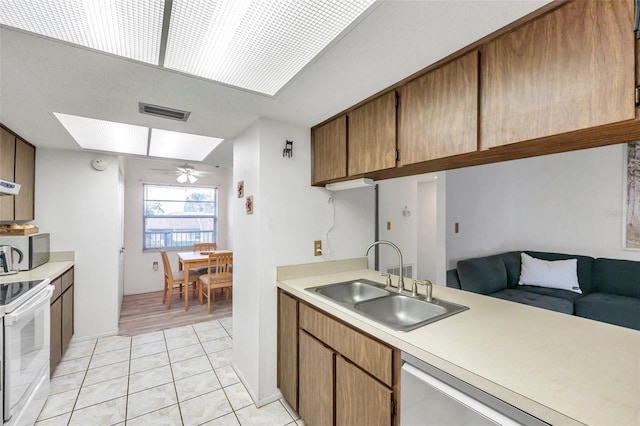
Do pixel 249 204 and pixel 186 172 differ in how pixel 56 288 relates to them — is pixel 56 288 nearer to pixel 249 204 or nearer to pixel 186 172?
pixel 249 204

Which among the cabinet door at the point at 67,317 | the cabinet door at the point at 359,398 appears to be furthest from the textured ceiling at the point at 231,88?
the cabinet door at the point at 67,317

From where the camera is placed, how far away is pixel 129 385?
7.21 feet

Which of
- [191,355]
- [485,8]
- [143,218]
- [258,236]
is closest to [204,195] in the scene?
[143,218]

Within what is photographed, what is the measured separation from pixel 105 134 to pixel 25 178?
96 cm

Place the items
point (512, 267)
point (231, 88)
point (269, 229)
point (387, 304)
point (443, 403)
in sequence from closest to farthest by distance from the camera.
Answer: point (443, 403)
point (231, 88)
point (387, 304)
point (269, 229)
point (512, 267)

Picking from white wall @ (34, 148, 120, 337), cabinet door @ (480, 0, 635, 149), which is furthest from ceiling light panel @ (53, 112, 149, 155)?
cabinet door @ (480, 0, 635, 149)

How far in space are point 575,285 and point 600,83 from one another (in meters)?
3.16

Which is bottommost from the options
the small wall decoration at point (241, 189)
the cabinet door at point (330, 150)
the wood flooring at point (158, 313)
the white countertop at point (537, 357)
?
the wood flooring at point (158, 313)

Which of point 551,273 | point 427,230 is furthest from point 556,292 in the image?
Result: point 427,230

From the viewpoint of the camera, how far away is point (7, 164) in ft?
7.17

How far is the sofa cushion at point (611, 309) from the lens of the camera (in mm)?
2414

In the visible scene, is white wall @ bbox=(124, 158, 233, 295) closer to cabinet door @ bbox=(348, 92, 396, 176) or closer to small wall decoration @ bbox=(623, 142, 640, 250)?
cabinet door @ bbox=(348, 92, 396, 176)

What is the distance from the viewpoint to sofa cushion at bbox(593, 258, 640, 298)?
268 cm

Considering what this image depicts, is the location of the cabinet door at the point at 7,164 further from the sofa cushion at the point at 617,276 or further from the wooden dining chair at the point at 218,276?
the sofa cushion at the point at 617,276
